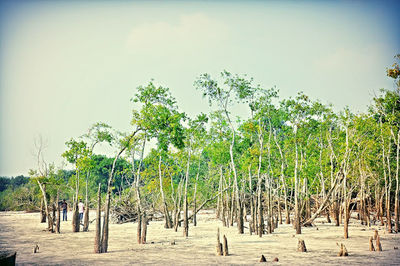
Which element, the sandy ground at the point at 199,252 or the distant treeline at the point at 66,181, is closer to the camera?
the sandy ground at the point at 199,252

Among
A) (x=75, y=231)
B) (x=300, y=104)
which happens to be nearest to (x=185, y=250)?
(x=75, y=231)

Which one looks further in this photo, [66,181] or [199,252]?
[66,181]

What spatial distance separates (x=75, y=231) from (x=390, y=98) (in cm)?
2292

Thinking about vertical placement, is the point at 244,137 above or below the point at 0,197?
above

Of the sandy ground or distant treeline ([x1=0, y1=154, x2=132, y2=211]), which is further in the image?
distant treeline ([x1=0, y1=154, x2=132, y2=211])

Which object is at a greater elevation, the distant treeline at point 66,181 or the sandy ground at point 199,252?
the distant treeline at point 66,181

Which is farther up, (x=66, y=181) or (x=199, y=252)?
(x=66, y=181)

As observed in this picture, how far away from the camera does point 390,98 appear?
2341 cm

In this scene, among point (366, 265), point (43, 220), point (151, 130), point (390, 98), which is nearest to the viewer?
point (366, 265)

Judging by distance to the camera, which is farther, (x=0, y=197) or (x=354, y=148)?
(x=0, y=197)

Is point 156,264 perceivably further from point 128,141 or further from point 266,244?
point 266,244

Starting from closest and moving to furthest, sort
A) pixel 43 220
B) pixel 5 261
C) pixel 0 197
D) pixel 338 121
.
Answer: pixel 5 261, pixel 338 121, pixel 43 220, pixel 0 197

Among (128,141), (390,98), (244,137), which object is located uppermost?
(390,98)

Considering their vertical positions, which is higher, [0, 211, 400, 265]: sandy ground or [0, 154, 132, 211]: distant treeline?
[0, 154, 132, 211]: distant treeline
